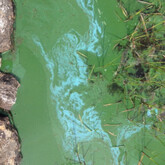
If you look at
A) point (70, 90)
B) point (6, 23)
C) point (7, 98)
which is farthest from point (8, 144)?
point (6, 23)

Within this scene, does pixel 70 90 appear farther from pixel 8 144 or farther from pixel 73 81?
pixel 8 144

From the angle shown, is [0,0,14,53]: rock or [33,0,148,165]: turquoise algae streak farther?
[33,0,148,165]: turquoise algae streak

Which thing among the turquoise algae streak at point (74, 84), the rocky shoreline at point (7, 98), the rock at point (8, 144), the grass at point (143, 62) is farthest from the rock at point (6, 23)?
the grass at point (143, 62)

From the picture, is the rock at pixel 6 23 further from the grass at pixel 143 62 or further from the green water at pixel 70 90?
the grass at pixel 143 62

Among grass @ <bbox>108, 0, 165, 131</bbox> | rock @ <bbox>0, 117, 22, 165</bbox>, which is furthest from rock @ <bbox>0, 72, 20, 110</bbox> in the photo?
grass @ <bbox>108, 0, 165, 131</bbox>

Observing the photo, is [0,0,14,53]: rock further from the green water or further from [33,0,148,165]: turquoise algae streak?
[33,0,148,165]: turquoise algae streak
